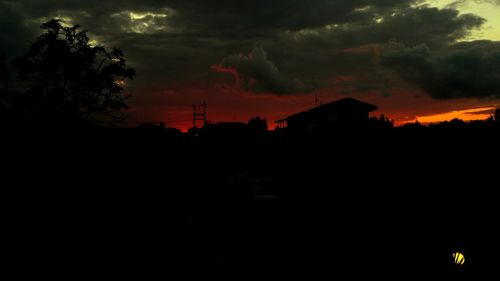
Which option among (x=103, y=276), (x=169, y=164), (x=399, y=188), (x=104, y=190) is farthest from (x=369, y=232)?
(x=169, y=164)

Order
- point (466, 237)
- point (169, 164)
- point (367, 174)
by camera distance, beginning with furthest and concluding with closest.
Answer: point (169, 164)
point (367, 174)
point (466, 237)

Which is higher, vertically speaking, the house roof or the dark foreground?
the house roof

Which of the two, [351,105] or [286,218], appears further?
[351,105]

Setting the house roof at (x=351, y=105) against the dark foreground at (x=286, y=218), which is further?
the house roof at (x=351, y=105)

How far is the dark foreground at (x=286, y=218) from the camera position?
787 centimetres

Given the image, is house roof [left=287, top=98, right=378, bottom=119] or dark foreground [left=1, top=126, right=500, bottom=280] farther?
house roof [left=287, top=98, right=378, bottom=119]

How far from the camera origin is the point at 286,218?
12.1m

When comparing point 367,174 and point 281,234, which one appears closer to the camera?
point 367,174

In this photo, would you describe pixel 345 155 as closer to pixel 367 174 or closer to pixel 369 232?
pixel 367 174

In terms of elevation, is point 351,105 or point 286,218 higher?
point 351,105

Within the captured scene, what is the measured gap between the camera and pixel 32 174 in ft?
27.9

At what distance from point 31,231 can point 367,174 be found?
771 centimetres

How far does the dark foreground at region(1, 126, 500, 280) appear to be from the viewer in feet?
25.8

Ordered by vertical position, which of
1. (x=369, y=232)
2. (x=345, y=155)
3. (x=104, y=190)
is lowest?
(x=369, y=232)
